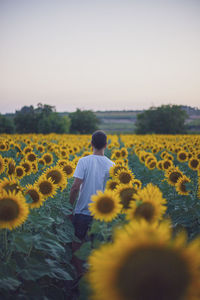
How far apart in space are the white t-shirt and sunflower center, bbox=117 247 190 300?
2.98 meters

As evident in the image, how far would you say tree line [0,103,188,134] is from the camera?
54.5 m

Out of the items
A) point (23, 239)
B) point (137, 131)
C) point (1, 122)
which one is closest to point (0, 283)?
point (23, 239)

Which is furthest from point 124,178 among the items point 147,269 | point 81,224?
point 147,269

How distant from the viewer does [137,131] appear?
6369 centimetres

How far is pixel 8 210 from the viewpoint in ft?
8.43

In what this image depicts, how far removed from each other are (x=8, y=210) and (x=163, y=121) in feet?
209

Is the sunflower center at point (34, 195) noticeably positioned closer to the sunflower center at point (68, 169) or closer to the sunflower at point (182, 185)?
the sunflower center at point (68, 169)

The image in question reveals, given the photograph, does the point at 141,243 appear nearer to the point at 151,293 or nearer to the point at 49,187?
the point at 151,293

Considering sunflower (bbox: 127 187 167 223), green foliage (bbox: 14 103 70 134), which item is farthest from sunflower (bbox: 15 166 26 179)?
green foliage (bbox: 14 103 70 134)

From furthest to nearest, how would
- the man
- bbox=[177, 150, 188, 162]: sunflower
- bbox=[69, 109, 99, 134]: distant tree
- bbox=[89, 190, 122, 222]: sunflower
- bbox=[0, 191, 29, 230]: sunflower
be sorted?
bbox=[69, 109, 99, 134]: distant tree
bbox=[177, 150, 188, 162]: sunflower
the man
bbox=[89, 190, 122, 222]: sunflower
bbox=[0, 191, 29, 230]: sunflower

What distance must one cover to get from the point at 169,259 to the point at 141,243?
0.16 metres

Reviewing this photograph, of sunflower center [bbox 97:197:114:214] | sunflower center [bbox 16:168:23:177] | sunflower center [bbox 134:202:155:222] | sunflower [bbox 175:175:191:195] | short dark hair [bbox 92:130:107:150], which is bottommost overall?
sunflower [bbox 175:175:191:195]

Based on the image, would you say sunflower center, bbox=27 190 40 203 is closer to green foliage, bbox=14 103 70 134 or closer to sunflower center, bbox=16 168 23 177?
sunflower center, bbox=16 168 23 177

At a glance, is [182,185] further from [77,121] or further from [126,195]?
[77,121]
